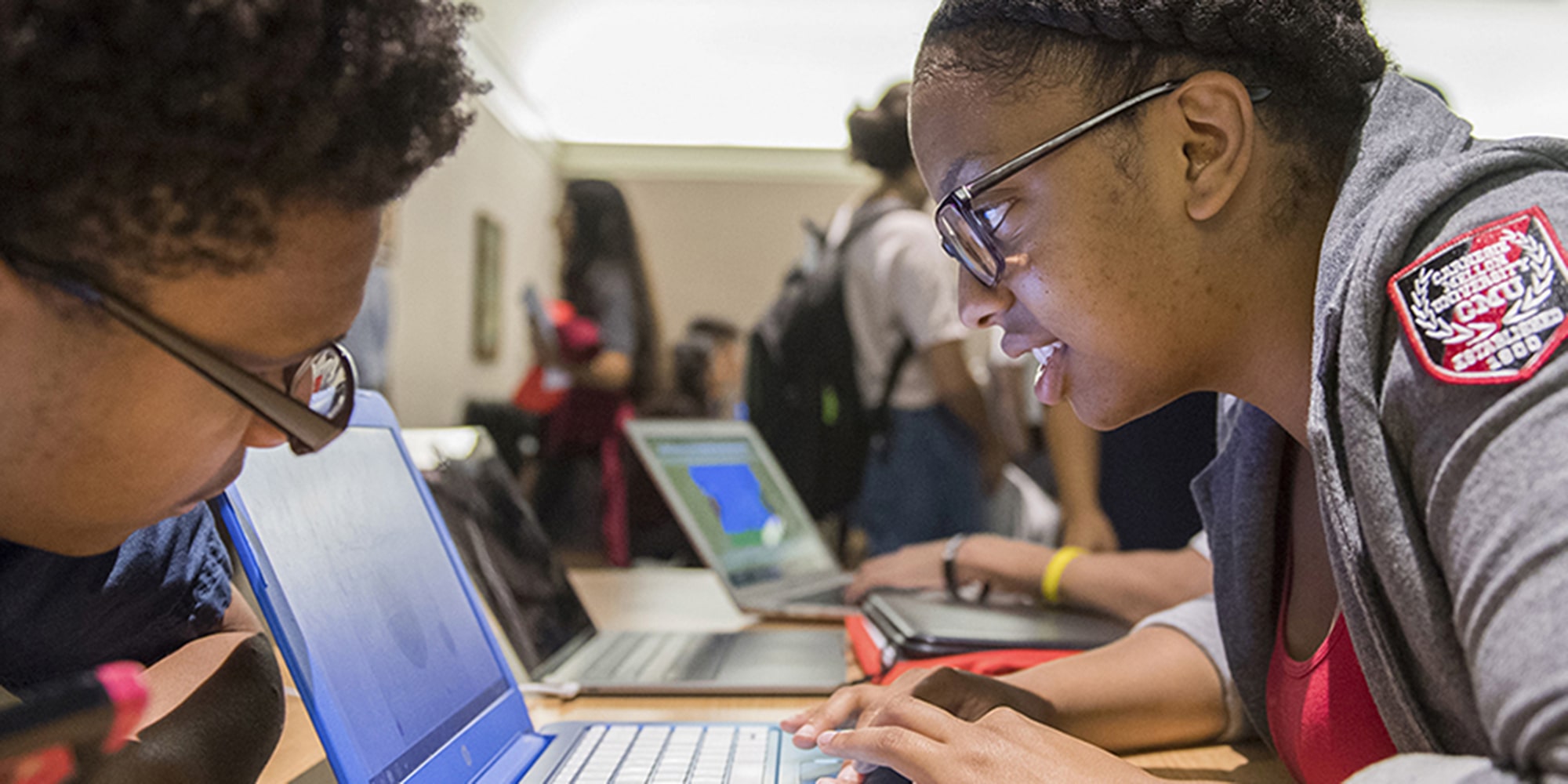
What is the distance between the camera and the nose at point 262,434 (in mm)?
555

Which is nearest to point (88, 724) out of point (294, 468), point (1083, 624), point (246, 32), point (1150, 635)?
point (246, 32)

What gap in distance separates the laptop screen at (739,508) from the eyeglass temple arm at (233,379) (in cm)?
95

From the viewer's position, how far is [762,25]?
7086 millimetres

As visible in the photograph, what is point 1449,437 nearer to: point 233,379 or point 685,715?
point 233,379

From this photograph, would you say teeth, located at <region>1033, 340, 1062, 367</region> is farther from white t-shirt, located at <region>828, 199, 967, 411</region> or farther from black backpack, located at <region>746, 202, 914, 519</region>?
black backpack, located at <region>746, 202, 914, 519</region>

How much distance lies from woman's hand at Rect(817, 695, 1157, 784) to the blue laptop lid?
26cm

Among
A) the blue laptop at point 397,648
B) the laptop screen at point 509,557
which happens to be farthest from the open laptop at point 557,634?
the blue laptop at point 397,648

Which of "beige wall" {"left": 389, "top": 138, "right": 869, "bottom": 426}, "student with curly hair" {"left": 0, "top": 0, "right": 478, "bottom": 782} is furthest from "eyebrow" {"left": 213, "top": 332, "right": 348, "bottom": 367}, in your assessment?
"beige wall" {"left": 389, "top": 138, "right": 869, "bottom": 426}

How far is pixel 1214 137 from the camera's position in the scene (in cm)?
71

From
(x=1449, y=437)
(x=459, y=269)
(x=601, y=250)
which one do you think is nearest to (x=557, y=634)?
(x=1449, y=437)

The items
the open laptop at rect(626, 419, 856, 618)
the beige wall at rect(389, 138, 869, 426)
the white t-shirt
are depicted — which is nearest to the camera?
the open laptop at rect(626, 419, 856, 618)

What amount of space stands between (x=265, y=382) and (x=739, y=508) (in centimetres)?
119

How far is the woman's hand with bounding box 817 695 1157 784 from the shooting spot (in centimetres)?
66

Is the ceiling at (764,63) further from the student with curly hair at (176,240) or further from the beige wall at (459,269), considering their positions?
the student with curly hair at (176,240)
